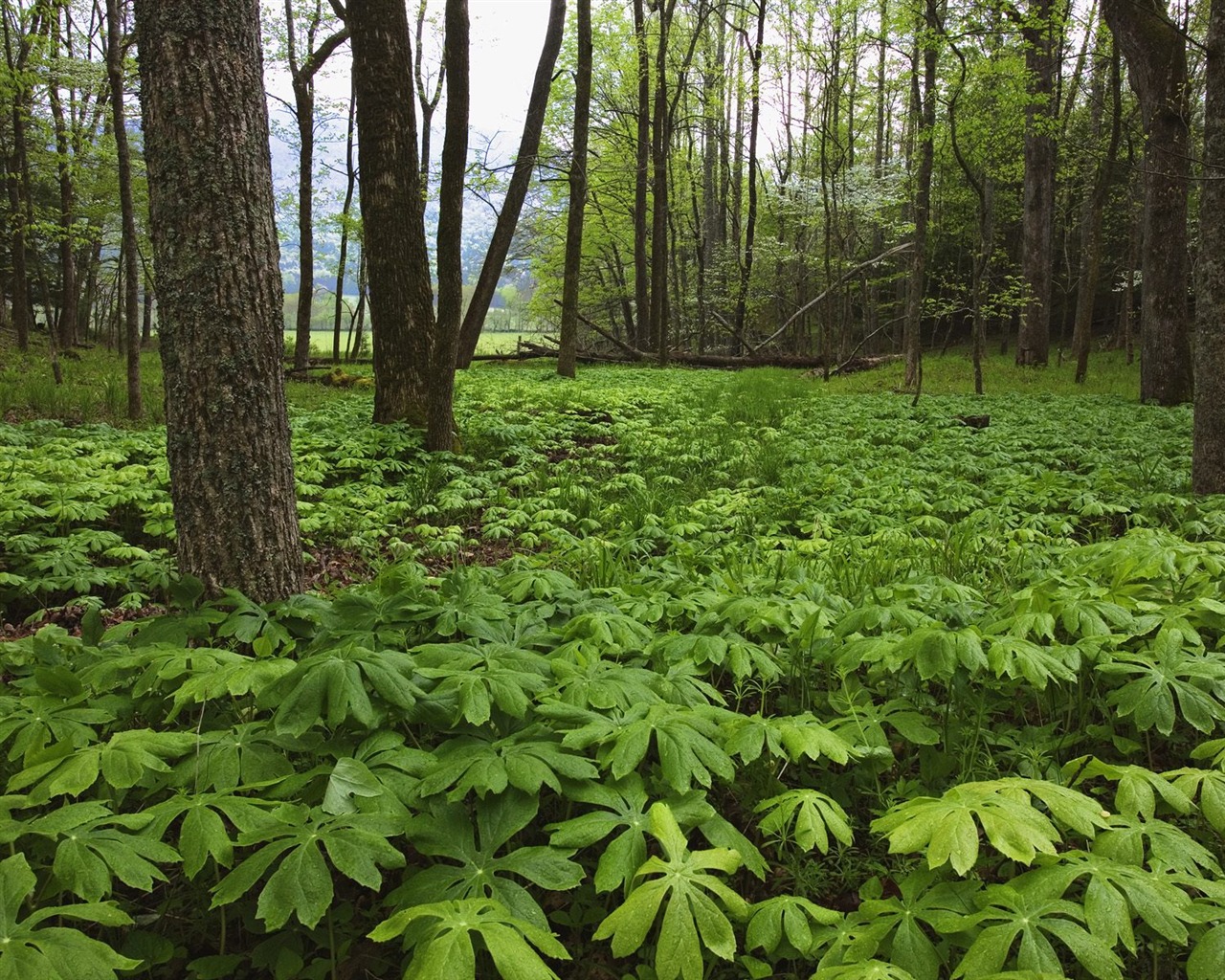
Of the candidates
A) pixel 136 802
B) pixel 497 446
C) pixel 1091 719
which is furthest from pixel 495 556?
pixel 1091 719

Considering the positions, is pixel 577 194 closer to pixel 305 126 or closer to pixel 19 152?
pixel 305 126

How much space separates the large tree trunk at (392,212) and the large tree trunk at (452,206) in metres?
0.69

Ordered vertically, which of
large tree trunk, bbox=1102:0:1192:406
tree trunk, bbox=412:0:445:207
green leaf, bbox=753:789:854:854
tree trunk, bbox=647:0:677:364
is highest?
→ tree trunk, bbox=412:0:445:207

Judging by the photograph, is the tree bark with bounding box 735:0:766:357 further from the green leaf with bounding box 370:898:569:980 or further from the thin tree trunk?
the green leaf with bounding box 370:898:569:980

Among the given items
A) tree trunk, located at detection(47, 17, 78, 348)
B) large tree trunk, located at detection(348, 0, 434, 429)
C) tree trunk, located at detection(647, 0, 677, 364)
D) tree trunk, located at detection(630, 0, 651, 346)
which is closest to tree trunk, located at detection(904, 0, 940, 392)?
tree trunk, located at detection(647, 0, 677, 364)

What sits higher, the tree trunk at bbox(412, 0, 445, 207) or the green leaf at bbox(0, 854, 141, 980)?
the tree trunk at bbox(412, 0, 445, 207)

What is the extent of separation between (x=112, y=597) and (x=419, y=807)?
3444 mm

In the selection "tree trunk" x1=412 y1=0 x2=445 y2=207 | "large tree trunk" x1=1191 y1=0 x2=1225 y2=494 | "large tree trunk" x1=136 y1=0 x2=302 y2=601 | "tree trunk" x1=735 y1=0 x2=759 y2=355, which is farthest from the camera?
"tree trunk" x1=412 y1=0 x2=445 y2=207

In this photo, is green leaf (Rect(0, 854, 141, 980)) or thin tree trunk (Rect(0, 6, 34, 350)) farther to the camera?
thin tree trunk (Rect(0, 6, 34, 350))

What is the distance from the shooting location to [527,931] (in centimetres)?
115

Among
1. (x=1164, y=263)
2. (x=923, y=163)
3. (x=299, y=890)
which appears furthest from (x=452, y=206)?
(x=1164, y=263)

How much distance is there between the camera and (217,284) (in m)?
2.70

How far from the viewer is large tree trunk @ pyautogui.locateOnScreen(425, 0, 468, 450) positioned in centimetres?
624

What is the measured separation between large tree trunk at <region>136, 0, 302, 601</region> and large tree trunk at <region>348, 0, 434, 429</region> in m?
4.24
